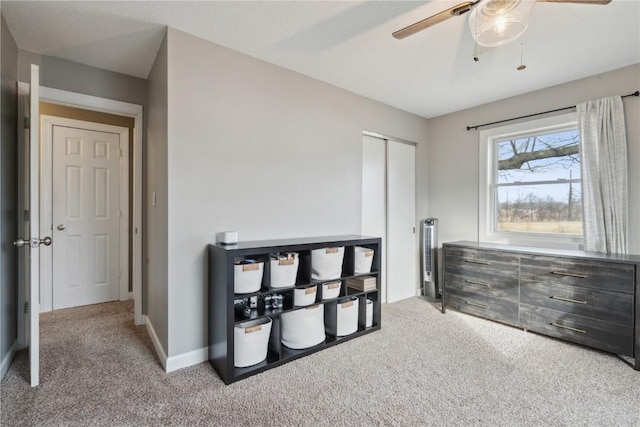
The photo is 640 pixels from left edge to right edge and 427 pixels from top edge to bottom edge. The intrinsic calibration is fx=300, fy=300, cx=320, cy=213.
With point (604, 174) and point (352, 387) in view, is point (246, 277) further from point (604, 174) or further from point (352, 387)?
point (604, 174)

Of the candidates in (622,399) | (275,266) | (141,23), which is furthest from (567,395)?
(141,23)

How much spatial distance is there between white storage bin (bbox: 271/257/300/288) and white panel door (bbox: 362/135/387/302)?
4.60 ft

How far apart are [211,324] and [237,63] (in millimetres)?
2040

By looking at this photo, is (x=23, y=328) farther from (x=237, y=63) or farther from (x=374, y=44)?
(x=374, y=44)

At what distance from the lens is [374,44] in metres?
2.29

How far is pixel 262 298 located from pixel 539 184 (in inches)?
122

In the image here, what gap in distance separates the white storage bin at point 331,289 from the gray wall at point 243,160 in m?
0.56

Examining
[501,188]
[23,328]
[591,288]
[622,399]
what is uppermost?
[501,188]

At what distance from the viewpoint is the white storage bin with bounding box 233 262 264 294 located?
80.9 inches

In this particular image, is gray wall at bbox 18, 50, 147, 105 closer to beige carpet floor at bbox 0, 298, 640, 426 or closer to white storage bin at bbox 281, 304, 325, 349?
beige carpet floor at bbox 0, 298, 640, 426

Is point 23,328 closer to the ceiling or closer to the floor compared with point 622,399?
closer to the ceiling

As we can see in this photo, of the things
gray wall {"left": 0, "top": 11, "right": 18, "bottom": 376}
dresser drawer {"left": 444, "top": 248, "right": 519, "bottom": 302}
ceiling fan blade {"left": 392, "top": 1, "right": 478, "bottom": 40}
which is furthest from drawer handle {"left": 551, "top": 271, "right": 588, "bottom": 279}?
gray wall {"left": 0, "top": 11, "right": 18, "bottom": 376}

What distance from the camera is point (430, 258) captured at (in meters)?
3.85

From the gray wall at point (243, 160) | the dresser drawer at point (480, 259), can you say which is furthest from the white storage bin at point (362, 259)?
the dresser drawer at point (480, 259)
